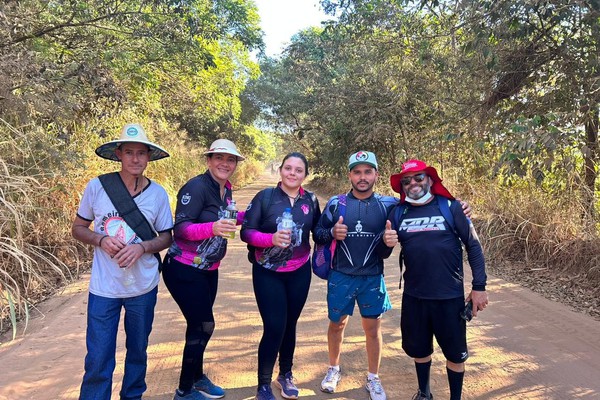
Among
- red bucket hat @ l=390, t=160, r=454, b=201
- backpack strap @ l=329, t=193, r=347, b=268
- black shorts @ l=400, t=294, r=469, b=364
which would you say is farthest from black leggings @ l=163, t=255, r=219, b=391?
red bucket hat @ l=390, t=160, r=454, b=201

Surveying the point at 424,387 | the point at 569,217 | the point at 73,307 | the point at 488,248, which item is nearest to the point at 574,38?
the point at 569,217

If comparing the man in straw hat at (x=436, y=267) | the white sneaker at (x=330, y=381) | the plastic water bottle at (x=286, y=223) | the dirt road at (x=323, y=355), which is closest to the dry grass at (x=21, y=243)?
the dirt road at (x=323, y=355)

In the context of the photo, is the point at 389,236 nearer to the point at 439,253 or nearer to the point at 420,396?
the point at 439,253

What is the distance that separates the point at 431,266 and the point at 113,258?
6.63 feet

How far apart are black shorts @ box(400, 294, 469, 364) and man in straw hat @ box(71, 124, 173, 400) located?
5.71 ft

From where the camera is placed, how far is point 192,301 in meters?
2.99

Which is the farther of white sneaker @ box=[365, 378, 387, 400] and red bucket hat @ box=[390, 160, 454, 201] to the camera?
white sneaker @ box=[365, 378, 387, 400]

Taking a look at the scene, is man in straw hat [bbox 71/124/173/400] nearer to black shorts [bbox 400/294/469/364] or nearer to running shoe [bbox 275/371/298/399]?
running shoe [bbox 275/371/298/399]

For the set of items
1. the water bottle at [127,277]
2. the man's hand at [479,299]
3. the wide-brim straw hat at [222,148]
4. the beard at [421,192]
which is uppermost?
the wide-brim straw hat at [222,148]

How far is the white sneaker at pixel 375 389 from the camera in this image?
10.5ft

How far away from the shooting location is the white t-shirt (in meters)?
2.65

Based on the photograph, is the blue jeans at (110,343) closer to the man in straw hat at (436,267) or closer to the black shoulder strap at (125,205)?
the black shoulder strap at (125,205)

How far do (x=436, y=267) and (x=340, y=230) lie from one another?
683 mm

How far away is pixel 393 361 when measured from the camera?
3.86m
